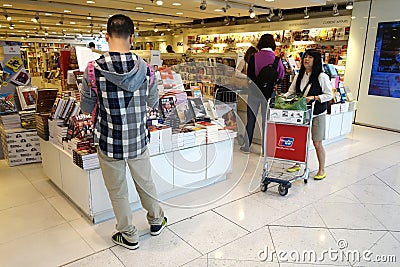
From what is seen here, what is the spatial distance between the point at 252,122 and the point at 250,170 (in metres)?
0.93

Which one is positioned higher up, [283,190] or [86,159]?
[86,159]

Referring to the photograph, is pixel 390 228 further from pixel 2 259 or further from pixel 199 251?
pixel 2 259

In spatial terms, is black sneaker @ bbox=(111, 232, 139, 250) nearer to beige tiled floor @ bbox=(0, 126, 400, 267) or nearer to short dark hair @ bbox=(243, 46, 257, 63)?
beige tiled floor @ bbox=(0, 126, 400, 267)

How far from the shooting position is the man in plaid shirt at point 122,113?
6.70 ft

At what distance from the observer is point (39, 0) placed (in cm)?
751

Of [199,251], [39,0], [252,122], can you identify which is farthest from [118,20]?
[39,0]

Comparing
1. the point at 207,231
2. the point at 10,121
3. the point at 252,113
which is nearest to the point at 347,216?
the point at 207,231

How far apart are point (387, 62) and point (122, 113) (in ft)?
20.8

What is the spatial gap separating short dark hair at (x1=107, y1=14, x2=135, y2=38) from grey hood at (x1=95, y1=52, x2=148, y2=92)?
0.13 metres

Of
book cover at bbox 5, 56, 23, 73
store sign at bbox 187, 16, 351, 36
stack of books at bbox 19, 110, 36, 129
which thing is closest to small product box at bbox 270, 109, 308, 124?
stack of books at bbox 19, 110, 36, 129

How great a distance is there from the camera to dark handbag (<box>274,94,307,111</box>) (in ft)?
10.8

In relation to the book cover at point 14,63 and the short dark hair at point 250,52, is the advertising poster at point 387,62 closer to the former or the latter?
the short dark hair at point 250,52

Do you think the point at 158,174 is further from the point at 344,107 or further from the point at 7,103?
the point at 344,107

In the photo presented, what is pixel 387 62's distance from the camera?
21.3 ft
